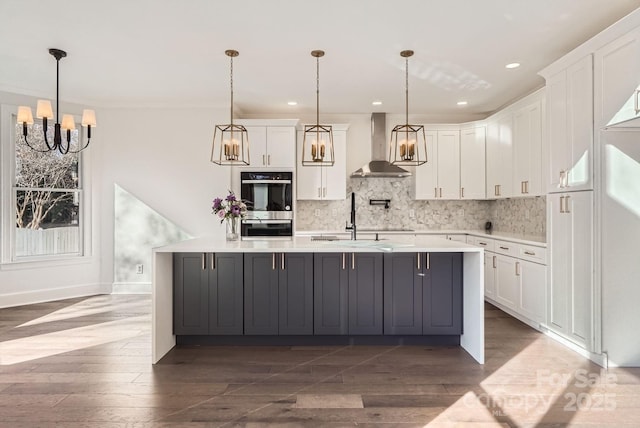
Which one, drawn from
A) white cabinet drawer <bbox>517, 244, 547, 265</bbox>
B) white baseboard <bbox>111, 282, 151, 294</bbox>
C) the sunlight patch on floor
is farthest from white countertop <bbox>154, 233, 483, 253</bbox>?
white baseboard <bbox>111, 282, 151, 294</bbox>

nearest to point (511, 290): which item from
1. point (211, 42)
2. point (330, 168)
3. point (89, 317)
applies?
point (330, 168)

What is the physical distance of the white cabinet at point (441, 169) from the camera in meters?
5.54

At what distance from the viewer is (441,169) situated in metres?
5.57

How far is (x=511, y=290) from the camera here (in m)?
4.24

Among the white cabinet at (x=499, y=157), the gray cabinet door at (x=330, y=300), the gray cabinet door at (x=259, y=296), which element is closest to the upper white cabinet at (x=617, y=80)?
the white cabinet at (x=499, y=157)

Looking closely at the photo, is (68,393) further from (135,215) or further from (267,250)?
(135,215)

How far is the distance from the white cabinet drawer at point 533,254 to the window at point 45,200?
5596mm

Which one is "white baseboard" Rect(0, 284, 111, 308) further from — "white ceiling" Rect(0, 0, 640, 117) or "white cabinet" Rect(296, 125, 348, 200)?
"white cabinet" Rect(296, 125, 348, 200)

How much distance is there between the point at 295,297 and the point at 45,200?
389 centimetres

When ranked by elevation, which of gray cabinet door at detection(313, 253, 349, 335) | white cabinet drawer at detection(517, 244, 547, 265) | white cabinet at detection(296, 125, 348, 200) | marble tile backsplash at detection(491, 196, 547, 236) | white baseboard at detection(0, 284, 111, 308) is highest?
white cabinet at detection(296, 125, 348, 200)

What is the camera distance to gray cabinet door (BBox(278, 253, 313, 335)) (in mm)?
3303

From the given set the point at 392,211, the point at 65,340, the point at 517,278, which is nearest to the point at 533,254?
the point at 517,278

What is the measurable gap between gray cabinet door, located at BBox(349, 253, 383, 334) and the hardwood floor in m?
0.21

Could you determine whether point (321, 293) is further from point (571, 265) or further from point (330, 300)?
point (571, 265)
